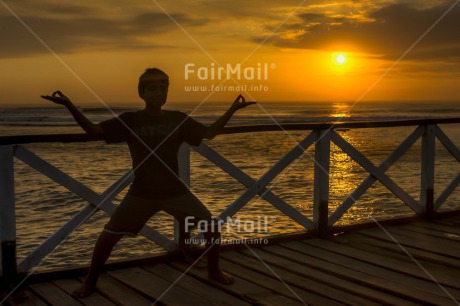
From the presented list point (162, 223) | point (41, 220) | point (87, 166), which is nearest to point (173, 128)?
point (162, 223)

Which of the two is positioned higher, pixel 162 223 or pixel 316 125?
pixel 316 125

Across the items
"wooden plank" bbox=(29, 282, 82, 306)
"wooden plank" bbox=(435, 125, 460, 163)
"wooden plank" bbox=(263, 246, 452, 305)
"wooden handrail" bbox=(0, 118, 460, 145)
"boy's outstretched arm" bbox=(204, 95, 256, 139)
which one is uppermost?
"boy's outstretched arm" bbox=(204, 95, 256, 139)

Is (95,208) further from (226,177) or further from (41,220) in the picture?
(226,177)

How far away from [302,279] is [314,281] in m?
0.10

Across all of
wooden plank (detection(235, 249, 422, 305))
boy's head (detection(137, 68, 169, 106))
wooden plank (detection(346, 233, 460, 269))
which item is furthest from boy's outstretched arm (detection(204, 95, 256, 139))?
wooden plank (detection(346, 233, 460, 269))

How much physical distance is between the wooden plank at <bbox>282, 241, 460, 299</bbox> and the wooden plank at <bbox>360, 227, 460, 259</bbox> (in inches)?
32.0

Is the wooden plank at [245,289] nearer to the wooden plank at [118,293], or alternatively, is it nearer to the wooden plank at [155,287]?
the wooden plank at [155,287]

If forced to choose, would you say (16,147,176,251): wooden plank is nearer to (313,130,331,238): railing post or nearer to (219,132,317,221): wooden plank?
(219,132,317,221): wooden plank

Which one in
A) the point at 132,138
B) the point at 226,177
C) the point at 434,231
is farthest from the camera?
the point at 226,177

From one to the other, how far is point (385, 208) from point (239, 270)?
6.76 metres

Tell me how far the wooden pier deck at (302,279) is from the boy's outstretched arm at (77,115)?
1208 millimetres

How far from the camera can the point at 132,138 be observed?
4.11m

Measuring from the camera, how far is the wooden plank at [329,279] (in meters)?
4.05

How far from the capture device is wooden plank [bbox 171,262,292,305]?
13.3 feet
